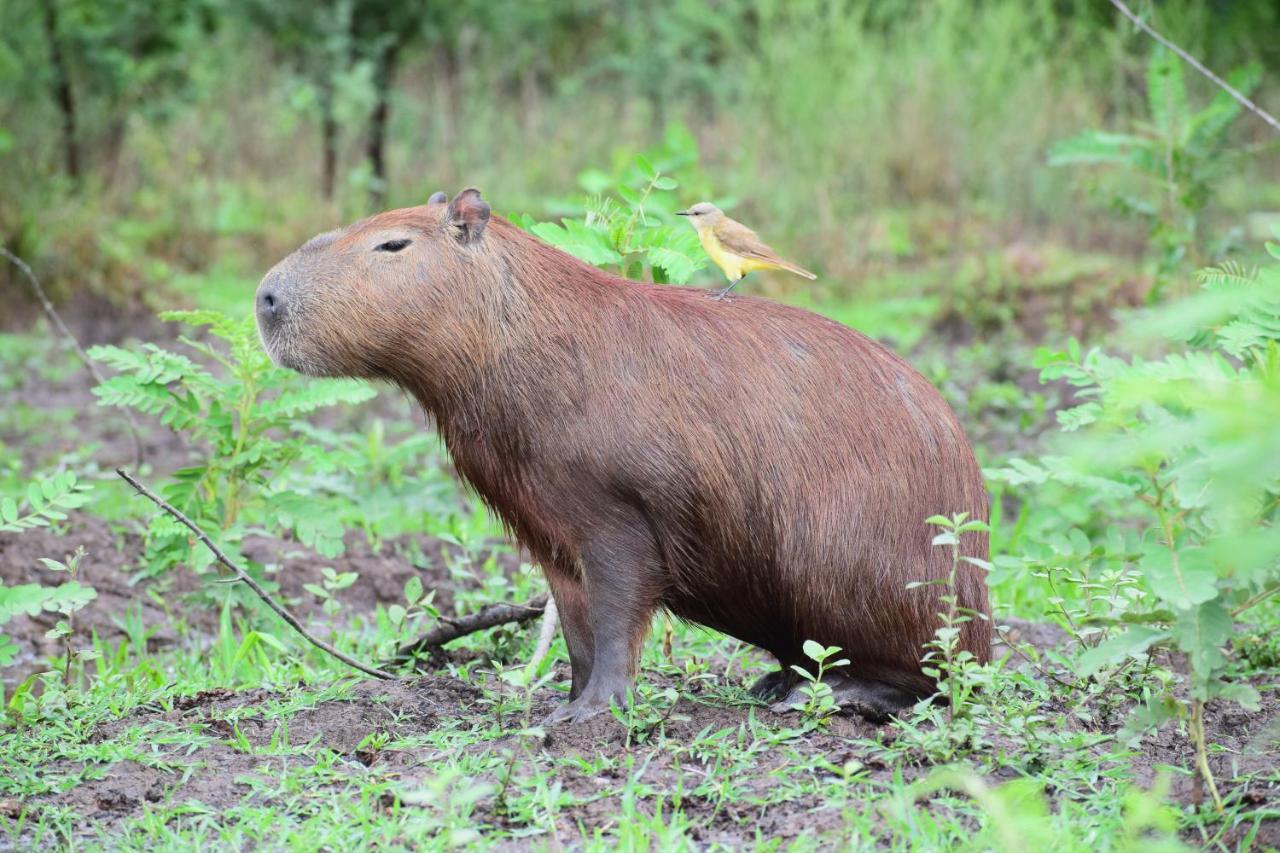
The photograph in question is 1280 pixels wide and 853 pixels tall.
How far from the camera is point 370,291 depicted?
3.27 m

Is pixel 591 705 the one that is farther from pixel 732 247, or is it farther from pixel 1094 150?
pixel 1094 150

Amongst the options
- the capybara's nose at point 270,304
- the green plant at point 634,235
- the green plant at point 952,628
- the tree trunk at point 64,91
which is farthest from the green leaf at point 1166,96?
the tree trunk at point 64,91

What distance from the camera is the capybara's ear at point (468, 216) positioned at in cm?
332

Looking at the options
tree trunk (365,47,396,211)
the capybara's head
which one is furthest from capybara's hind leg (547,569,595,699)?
tree trunk (365,47,396,211)

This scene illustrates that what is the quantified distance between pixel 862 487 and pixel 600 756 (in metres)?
0.83

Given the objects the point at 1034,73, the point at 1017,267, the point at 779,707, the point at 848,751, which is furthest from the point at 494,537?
the point at 1034,73

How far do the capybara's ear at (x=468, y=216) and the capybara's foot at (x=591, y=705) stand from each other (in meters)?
1.07

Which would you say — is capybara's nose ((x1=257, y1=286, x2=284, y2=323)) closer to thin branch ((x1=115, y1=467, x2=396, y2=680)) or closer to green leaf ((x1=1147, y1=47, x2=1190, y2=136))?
thin branch ((x1=115, y1=467, x2=396, y2=680))

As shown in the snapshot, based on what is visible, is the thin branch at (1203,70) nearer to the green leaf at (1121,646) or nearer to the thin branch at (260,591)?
the green leaf at (1121,646)

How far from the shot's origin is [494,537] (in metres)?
5.67

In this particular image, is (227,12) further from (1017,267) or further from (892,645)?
(892,645)

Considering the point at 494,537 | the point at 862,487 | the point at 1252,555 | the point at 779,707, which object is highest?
the point at 1252,555

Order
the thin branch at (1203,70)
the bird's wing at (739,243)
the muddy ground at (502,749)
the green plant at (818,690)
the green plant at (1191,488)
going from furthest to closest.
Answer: the bird's wing at (739,243)
the thin branch at (1203,70)
the green plant at (818,690)
the muddy ground at (502,749)
the green plant at (1191,488)

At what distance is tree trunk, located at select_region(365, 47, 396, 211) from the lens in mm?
11578
